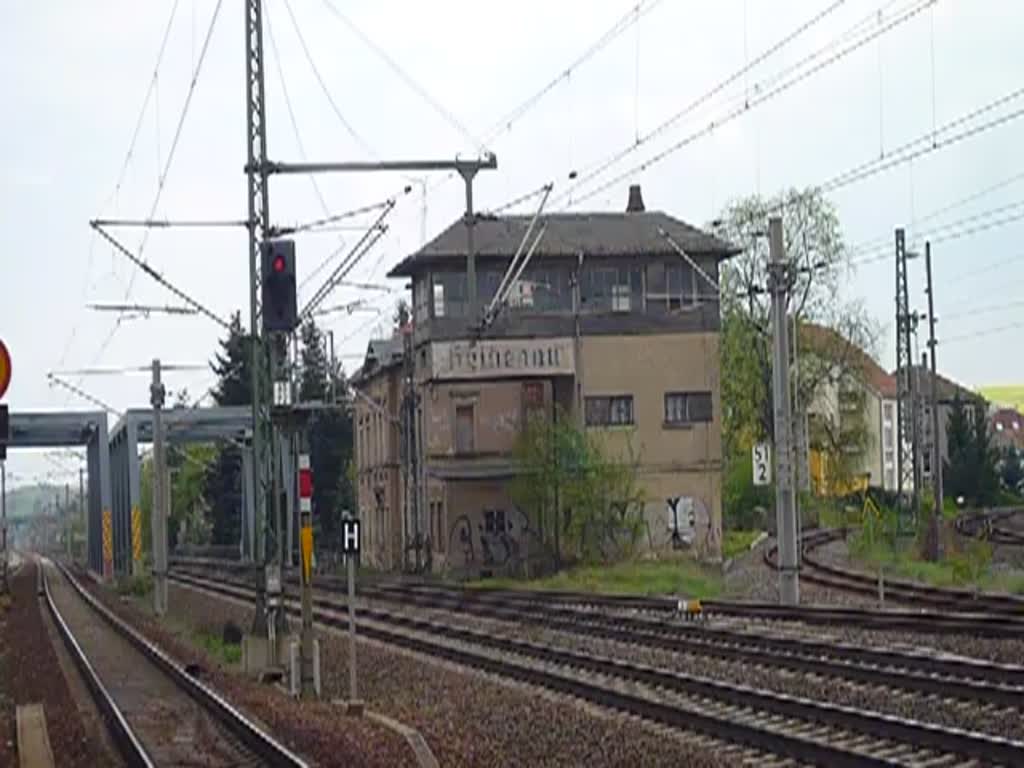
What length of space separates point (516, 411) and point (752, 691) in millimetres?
46192

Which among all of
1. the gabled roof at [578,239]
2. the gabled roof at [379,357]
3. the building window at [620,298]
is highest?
the gabled roof at [578,239]

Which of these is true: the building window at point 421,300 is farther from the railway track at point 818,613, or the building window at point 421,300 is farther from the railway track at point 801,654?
the railway track at point 801,654

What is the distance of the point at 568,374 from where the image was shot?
211 feet

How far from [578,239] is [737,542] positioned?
42.6ft

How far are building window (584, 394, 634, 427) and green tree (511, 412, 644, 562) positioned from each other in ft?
8.26

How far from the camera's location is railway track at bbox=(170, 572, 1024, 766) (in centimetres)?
1512

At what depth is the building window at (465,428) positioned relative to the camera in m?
65.8

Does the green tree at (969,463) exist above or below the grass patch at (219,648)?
above

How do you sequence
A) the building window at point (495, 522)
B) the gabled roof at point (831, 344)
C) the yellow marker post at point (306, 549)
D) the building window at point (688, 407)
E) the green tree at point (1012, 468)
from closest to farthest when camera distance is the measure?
the yellow marker post at point (306, 549), the building window at point (688, 407), the building window at point (495, 522), the gabled roof at point (831, 344), the green tree at point (1012, 468)

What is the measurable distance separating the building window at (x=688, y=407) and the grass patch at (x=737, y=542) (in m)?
4.70

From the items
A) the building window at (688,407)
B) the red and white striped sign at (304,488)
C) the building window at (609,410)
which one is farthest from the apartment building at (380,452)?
the red and white striped sign at (304,488)

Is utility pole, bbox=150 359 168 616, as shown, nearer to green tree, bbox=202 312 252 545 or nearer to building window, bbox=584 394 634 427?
building window, bbox=584 394 634 427

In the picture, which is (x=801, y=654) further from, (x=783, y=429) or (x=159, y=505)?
(x=159, y=505)

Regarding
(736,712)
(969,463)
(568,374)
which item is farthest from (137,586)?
(736,712)
